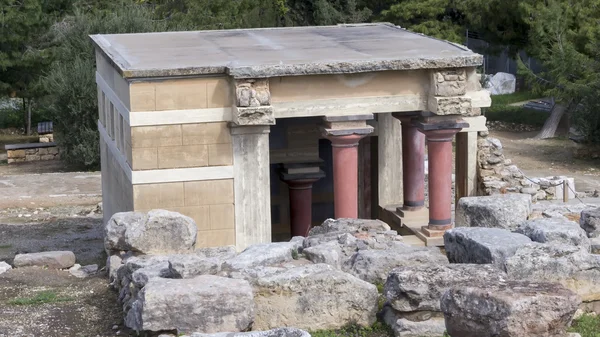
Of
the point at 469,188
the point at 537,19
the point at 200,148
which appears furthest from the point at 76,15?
the point at 200,148

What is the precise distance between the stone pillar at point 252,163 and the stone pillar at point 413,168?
387 centimetres

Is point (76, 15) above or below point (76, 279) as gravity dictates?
above

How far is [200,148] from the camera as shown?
14.6 meters

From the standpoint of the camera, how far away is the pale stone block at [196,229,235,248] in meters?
14.7

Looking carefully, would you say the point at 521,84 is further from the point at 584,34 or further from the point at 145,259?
the point at 145,259

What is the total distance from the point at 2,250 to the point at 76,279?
647cm

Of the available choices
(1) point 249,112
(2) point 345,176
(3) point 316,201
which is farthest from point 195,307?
(3) point 316,201

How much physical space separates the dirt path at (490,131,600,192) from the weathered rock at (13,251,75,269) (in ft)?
57.6

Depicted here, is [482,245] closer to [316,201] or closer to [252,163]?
[252,163]

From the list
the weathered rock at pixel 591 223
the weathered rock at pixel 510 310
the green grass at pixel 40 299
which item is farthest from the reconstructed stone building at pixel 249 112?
the weathered rock at pixel 510 310

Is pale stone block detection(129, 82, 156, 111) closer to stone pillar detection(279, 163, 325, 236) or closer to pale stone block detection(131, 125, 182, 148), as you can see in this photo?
pale stone block detection(131, 125, 182, 148)

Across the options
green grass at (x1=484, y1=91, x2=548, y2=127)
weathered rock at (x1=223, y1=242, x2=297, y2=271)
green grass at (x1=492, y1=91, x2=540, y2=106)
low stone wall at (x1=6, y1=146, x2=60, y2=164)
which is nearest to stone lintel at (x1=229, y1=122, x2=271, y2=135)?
weathered rock at (x1=223, y1=242, x2=297, y2=271)

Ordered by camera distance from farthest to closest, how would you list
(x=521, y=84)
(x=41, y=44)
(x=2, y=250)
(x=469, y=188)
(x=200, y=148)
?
(x=521, y=84) < (x=41, y=44) < (x=469, y=188) < (x=2, y=250) < (x=200, y=148)

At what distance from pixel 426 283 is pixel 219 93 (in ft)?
21.1
